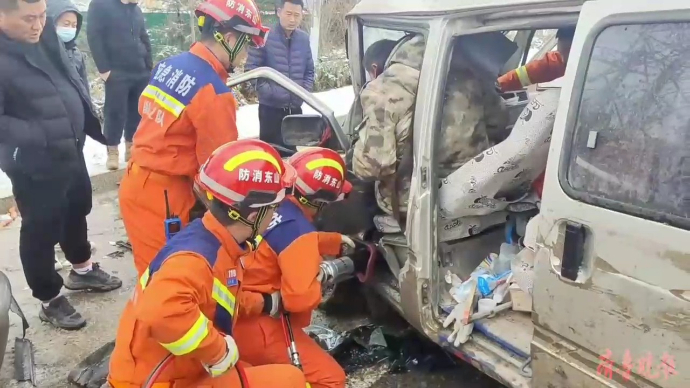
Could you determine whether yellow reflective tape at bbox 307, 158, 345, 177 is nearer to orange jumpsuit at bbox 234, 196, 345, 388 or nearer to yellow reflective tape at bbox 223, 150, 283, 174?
orange jumpsuit at bbox 234, 196, 345, 388

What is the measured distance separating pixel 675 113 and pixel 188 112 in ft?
6.79

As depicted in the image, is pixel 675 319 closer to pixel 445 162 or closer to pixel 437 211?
pixel 437 211

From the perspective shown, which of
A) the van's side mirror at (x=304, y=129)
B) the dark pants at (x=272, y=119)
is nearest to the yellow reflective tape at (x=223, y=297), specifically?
the van's side mirror at (x=304, y=129)

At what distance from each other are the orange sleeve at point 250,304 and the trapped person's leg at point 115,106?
4.03 m

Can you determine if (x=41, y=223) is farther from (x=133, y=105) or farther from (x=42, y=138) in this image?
(x=133, y=105)

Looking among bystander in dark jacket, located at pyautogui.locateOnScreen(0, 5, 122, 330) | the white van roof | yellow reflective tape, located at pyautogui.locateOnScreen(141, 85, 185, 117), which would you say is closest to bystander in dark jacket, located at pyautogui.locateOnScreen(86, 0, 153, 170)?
bystander in dark jacket, located at pyautogui.locateOnScreen(0, 5, 122, 330)

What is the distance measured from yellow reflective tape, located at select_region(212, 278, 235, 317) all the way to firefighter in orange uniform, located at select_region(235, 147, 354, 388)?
0.37 meters

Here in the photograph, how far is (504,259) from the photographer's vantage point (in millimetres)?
2957

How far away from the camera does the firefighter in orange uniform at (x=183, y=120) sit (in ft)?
9.65

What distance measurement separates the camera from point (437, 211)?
2750mm

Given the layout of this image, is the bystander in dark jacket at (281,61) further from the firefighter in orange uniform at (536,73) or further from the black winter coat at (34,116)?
the firefighter in orange uniform at (536,73)

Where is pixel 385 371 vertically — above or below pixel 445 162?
below

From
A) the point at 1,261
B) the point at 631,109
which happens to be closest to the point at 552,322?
the point at 631,109

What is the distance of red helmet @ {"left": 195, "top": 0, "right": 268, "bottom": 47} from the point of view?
9.66 feet
